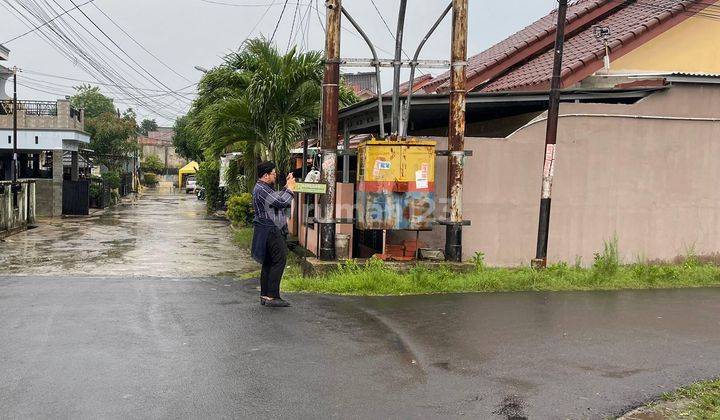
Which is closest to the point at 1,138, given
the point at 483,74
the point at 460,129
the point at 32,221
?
the point at 32,221

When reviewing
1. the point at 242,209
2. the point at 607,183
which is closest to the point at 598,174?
the point at 607,183

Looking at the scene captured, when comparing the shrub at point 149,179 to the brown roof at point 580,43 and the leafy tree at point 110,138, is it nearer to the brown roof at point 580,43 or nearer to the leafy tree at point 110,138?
the leafy tree at point 110,138

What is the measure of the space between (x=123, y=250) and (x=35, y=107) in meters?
16.6

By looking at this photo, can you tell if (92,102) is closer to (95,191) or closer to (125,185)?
(125,185)

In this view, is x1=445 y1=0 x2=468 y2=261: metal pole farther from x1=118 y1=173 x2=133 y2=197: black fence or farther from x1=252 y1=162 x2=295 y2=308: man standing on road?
x1=118 y1=173 x2=133 y2=197: black fence

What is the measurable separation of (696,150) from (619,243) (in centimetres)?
209

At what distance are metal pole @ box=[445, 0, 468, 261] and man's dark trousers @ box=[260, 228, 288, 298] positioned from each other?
306cm

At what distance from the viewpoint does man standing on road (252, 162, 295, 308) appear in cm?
839

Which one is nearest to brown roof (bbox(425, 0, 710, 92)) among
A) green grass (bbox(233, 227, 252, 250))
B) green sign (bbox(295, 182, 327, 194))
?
green sign (bbox(295, 182, 327, 194))

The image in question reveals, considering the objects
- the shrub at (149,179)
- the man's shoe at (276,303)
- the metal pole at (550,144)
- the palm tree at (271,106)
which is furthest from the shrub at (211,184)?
the shrub at (149,179)

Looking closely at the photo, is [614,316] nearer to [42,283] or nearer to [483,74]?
[42,283]

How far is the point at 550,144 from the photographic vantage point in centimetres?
1034

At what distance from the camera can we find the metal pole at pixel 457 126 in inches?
409

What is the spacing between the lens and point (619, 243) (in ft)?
38.0
